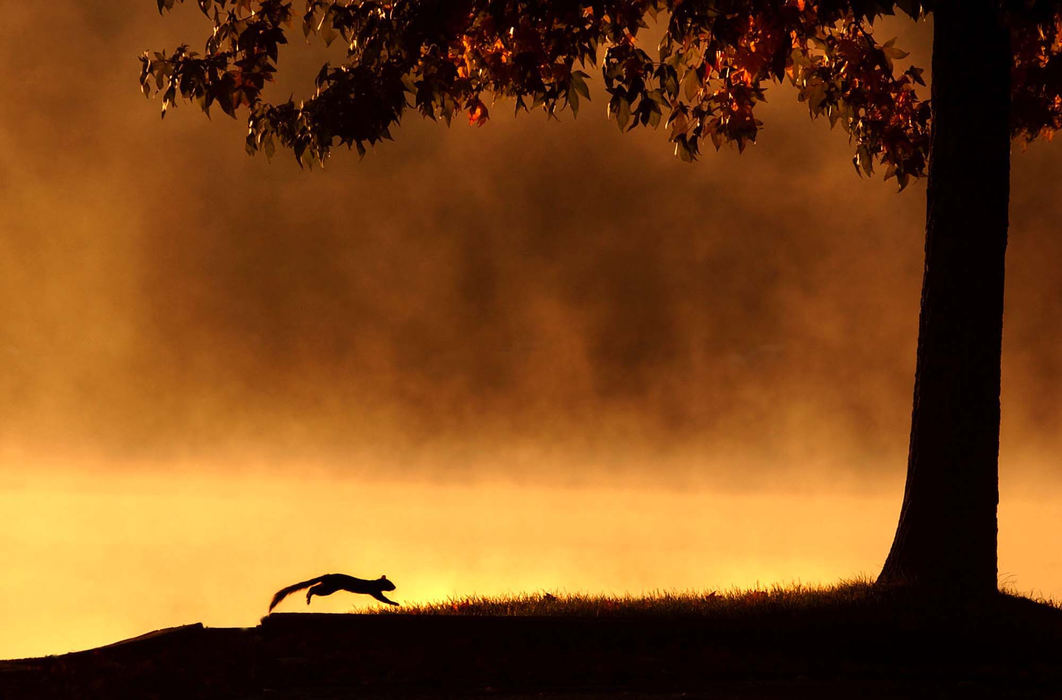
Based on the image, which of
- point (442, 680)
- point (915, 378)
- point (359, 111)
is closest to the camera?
point (442, 680)

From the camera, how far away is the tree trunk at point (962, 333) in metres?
11.1

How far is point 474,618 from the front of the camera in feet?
29.9

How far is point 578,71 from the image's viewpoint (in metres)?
12.5

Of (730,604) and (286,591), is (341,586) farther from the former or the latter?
(730,604)

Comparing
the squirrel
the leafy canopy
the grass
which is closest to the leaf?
the leafy canopy

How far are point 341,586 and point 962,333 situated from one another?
Answer: 6.52 metres

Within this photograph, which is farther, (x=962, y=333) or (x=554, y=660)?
(x=962, y=333)

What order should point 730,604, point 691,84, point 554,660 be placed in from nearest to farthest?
point 554,660 → point 730,604 → point 691,84

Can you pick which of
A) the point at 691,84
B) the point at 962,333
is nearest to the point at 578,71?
the point at 691,84

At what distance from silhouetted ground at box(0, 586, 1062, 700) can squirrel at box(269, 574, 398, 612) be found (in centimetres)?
22

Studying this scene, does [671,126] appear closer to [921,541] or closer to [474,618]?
[921,541]

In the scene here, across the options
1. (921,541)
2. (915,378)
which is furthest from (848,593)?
(915,378)

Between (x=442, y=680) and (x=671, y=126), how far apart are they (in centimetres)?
798

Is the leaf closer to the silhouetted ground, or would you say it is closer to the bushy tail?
the silhouetted ground
